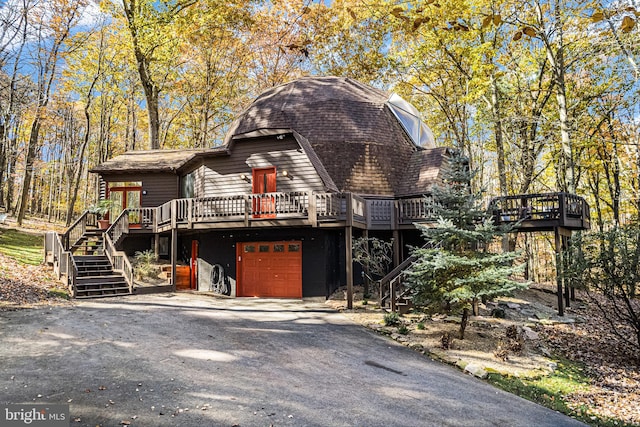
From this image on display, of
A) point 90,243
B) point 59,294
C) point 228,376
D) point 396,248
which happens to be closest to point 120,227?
point 90,243

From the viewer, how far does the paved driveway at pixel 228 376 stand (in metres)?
5.54

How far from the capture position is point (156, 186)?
21.0 m

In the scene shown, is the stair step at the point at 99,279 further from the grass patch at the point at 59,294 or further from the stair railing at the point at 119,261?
the grass patch at the point at 59,294

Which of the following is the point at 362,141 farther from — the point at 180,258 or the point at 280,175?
the point at 180,258

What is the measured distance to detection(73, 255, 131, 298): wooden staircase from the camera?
44.3ft

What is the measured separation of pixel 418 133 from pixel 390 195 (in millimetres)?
5204

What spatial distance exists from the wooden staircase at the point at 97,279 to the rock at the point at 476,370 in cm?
1204

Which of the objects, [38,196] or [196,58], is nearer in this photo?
[196,58]

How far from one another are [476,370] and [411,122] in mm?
15020


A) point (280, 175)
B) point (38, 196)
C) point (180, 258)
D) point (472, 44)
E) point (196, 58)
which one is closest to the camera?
point (280, 175)

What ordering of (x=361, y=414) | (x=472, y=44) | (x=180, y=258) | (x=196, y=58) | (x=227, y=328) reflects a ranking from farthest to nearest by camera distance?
(x=196, y=58), (x=472, y=44), (x=180, y=258), (x=227, y=328), (x=361, y=414)

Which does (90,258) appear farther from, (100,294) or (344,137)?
(344,137)

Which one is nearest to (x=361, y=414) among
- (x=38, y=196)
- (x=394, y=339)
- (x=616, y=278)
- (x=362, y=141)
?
(x=394, y=339)

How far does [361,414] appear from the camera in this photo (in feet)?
19.0
